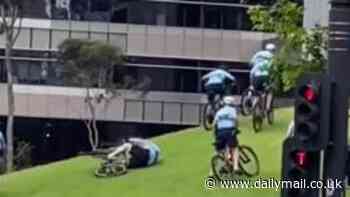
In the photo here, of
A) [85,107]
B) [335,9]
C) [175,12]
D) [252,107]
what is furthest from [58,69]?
[335,9]

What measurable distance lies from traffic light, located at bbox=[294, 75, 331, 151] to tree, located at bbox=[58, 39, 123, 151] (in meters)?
27.7

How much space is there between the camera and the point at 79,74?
3828 centimetres

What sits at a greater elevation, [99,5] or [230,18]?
[99,5]

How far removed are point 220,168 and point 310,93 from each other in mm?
12673

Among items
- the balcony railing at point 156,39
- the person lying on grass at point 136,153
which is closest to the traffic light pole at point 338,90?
Answer: the person lying on grass at point 136,153

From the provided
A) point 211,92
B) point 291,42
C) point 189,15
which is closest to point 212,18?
point 189,15

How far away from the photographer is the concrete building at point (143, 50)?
45.3 metres

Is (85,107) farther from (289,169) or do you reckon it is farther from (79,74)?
(289,169)

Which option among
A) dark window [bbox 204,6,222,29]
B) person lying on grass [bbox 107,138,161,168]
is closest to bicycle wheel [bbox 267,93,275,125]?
person lying on grass [bbox 107,138,161,168]

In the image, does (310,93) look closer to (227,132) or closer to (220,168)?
(227,132)

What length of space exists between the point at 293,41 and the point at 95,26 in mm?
30635

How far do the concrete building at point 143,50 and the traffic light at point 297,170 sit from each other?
36.6 m

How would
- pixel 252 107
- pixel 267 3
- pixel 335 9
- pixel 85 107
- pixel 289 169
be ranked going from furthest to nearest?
pixel 85 107, pixel 252 107, pixel 267 3, pixel 335 9, pixel 289 169

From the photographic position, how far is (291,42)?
15.7m
